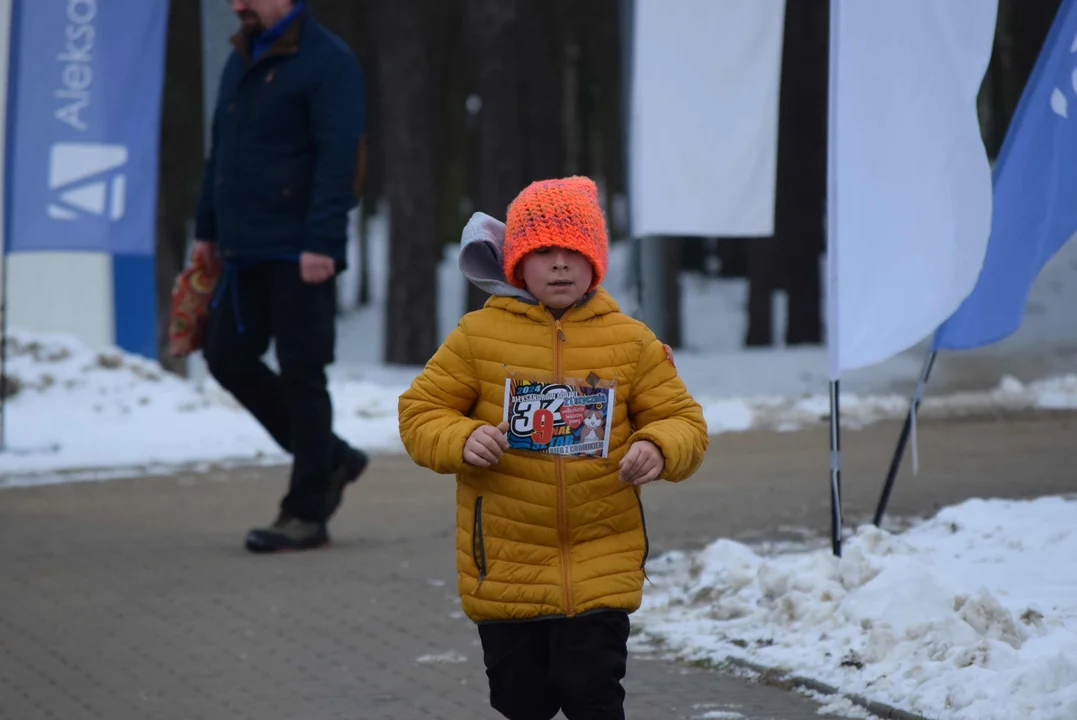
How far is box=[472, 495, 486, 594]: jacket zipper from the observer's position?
143 inches

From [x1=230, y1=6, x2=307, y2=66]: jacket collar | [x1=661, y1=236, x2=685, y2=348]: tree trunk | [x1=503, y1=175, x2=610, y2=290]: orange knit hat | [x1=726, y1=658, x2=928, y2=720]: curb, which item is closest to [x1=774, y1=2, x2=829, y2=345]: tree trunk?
[x1=661, y1=236, x2=685, y2=348]: tree trunk

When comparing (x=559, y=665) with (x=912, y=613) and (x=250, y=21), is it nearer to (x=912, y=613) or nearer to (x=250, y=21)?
(x=912, y=613)

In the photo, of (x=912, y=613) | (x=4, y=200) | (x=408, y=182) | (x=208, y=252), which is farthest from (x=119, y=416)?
(x=408, y=182)

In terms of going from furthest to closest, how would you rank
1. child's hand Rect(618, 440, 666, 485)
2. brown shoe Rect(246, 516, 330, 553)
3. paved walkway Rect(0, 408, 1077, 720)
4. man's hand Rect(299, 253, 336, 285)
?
brown shoe Rect(246, 516, 330, 553), man's hand Rect(299, 253, 336, 285), paved walkway Rect(0, 408, 1077, 720), child's hand Rect(618, 440, 666, 485)

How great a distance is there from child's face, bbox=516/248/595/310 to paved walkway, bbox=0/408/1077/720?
1.32m

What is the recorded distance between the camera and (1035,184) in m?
5.76

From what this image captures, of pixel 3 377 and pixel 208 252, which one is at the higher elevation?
pixel 208 252

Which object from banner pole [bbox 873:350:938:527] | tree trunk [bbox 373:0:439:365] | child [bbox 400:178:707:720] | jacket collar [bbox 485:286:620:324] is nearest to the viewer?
child [bbox 400:178:707:720]

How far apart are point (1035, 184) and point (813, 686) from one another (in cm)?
212

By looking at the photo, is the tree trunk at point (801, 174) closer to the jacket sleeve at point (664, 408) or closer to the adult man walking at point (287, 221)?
the adult man walking at point (287, 221)

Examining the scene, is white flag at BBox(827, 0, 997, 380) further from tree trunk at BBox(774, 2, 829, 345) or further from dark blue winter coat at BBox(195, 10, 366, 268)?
tree trunk at BBox(774, 2, 829, 345)

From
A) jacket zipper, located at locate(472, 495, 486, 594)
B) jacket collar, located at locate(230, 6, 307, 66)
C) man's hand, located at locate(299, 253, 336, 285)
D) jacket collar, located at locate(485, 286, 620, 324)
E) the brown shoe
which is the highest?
jacket collar, located at locate(230, 6, 307, 66)

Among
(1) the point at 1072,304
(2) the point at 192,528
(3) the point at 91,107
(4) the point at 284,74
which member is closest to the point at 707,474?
(2) the point at 192,528

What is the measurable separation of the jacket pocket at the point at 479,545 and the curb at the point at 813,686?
1.22m
